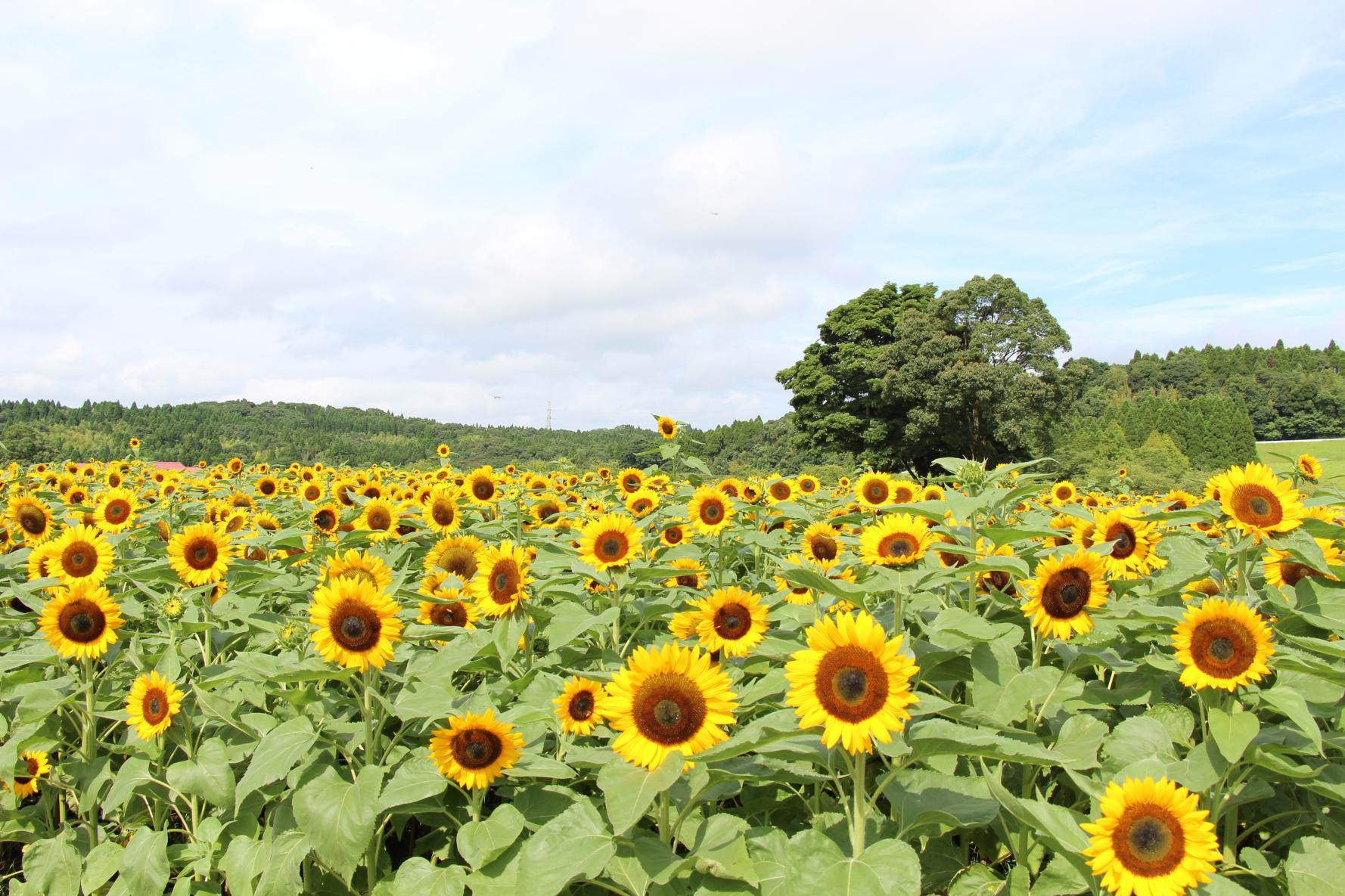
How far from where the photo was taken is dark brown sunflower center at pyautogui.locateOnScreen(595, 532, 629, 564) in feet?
10.5

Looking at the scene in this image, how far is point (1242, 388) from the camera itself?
382ft

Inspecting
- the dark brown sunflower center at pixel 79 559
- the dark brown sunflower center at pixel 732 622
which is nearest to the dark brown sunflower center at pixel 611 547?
the dark brown sunflower center at pixel 732 622

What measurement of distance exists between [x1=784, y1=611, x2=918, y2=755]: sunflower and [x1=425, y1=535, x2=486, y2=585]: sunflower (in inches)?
77.3

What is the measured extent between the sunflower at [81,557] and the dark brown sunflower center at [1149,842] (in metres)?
3.99

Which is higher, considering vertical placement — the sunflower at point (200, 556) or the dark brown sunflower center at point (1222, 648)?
the sunflower at point (200, 556)

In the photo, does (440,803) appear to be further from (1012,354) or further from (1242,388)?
(1242,388)

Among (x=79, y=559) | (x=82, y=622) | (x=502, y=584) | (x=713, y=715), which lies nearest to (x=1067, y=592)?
(x=713, y=715)

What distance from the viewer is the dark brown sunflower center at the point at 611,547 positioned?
126 inches

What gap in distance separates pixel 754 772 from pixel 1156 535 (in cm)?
255

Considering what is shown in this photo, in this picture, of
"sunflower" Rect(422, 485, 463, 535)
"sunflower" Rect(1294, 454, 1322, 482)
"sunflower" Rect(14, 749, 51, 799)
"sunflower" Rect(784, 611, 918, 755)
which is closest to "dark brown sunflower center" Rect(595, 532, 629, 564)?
"sunflower" Rect(784, 611, 918, 755)

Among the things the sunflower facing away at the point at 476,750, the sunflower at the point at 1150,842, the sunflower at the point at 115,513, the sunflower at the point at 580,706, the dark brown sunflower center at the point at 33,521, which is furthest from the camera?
the sunflower at the point at 115,513

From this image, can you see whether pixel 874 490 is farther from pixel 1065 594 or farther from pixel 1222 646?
pixel 1222 646

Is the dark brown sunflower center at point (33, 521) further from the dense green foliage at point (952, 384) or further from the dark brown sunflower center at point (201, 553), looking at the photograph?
the dense green foliage at point (952, 384)

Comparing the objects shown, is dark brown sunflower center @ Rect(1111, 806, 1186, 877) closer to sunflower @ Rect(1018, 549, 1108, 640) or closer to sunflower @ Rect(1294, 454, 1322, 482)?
sunflower @ Rect(1018, 549, 1108, 640)
